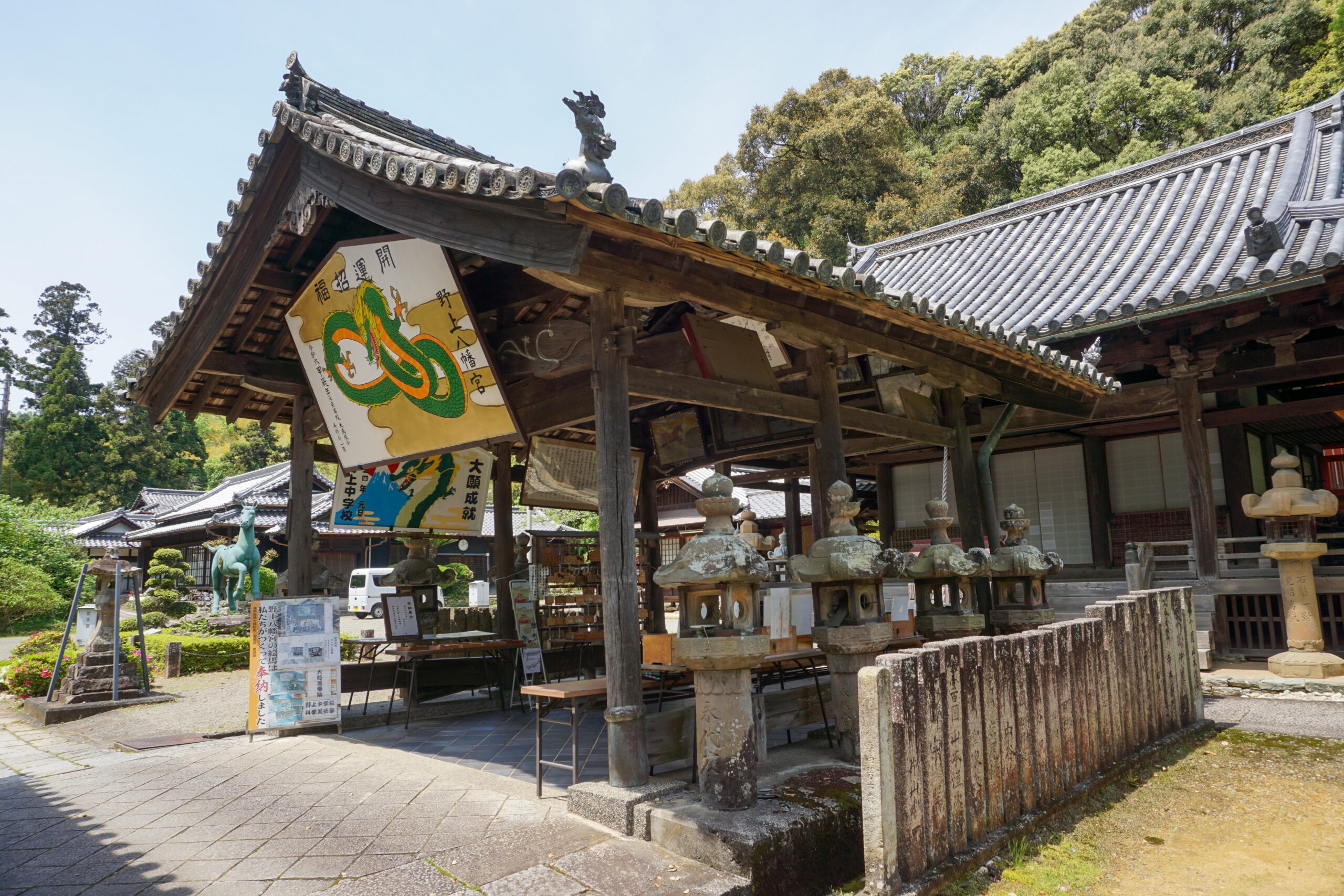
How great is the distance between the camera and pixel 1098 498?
1289 centimetres

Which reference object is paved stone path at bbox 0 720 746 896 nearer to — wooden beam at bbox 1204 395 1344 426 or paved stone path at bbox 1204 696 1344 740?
paved stone path at bbox 1204 696 1344 740

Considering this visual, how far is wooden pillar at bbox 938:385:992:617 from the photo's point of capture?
8.58 metres

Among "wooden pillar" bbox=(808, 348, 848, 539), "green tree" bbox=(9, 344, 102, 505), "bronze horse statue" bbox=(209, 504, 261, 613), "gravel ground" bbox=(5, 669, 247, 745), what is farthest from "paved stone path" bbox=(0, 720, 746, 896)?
"green tree" bbox=(9, 344, 102, 505)

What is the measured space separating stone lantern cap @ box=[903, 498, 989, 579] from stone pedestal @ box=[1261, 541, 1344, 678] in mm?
4964

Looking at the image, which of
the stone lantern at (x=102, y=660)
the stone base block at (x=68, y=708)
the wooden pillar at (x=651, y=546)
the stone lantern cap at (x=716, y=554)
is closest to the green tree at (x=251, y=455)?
the stone lantern at (x=102, y=660)

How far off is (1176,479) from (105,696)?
16179 millimetres

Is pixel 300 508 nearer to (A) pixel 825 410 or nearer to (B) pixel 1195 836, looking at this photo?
(A) pixel 825 410

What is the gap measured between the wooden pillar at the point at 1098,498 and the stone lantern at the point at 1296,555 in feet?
12.5

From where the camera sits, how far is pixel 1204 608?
9.68m

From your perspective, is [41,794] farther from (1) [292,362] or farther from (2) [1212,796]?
(2) [1212,796]

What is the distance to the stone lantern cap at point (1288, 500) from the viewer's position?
27.9 feet

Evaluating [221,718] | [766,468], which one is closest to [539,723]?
[221,718]

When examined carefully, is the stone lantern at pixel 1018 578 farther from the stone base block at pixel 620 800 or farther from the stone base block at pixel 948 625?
the stone base block at pixel 620 800

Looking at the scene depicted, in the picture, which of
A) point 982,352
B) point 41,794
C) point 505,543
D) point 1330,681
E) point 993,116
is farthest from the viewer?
point 993,116
